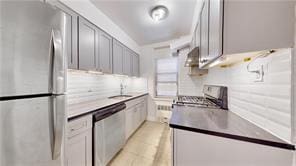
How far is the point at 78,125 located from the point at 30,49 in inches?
35.7

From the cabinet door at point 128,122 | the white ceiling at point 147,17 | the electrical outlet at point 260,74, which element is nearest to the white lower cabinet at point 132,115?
the cabinet door at point 128,122

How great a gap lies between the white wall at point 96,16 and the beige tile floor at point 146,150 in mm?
2297

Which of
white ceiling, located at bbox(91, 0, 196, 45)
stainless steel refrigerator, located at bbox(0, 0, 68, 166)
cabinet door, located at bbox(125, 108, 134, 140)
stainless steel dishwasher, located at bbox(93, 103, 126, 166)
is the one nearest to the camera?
stainless steel refrigerator, located at bbox(0, 0, 68, 166)

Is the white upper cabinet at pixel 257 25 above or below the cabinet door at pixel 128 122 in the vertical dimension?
above

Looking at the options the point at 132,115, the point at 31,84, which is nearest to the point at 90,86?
the point at 132,115

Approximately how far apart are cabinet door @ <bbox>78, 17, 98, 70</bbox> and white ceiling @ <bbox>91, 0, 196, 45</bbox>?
0.51 m

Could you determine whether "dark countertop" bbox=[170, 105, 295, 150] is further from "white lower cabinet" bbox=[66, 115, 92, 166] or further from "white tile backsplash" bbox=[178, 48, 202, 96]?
"white tile backsplash" bbox=[178, 48, 202, 96]

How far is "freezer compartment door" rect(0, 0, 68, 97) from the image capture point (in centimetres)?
66

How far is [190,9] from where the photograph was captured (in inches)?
91.9

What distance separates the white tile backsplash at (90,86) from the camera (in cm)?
203

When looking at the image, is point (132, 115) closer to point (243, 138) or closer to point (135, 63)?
point (135, 63)

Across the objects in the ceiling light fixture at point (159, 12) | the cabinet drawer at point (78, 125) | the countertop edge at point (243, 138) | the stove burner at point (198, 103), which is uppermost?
the ceiling light fixture at point (159, 12)

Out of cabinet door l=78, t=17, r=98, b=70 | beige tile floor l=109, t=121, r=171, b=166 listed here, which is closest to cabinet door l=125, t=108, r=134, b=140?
beige tile floor l=109, t=121, r=171, b=166

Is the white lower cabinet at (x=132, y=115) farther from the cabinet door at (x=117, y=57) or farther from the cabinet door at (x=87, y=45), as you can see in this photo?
the cabinet door at (x=87, y=45)
